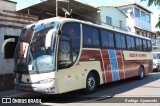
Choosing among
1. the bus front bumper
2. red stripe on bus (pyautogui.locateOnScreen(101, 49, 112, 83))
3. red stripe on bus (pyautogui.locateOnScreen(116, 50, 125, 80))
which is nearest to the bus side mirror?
the bus front bumper

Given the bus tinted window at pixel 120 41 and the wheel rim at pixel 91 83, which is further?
the bus tinted window at pixel 120 41

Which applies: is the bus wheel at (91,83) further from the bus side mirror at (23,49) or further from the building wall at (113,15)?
the building wall at (113,15)

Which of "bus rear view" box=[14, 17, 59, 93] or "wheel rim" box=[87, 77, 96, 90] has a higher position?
"bus rear view" box=[14, 17, 59, 93]

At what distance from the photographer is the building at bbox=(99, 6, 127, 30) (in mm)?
29484

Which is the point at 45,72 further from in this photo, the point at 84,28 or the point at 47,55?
the point at 84,28

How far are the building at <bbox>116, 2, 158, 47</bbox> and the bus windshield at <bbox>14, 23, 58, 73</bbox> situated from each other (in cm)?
2894

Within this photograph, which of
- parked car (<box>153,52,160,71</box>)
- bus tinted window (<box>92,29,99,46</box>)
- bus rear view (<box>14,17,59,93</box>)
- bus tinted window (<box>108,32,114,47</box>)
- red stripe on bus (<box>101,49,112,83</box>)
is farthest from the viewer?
parked car (<box>153,52,160,71</box>)

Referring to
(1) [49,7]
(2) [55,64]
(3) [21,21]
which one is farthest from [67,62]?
(1) [49,7]

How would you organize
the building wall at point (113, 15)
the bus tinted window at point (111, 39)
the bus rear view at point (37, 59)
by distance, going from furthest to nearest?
the building wall at point (113, 15), the bus tinted window at point (111, 39), the bus rear view at point (37, 59)

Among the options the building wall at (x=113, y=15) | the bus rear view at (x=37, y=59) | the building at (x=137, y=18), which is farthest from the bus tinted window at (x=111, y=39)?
the building at (x=137, y=18)

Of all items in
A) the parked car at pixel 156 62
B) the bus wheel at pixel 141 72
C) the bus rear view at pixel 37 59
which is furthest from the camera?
the parked car at pixel 156 62

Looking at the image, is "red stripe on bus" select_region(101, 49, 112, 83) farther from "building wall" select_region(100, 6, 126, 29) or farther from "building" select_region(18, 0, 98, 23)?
"building wall" select_region(100, 6, 126, 29)

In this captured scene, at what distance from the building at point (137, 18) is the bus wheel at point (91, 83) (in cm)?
2700

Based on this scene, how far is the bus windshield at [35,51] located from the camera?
9695 mm
